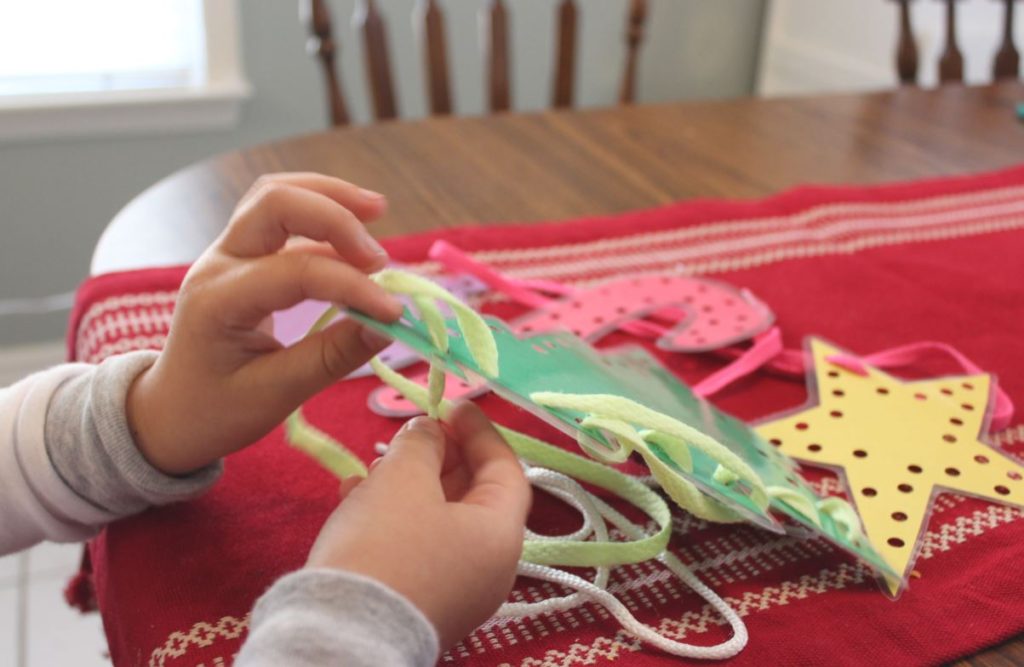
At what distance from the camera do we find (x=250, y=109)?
1.93m

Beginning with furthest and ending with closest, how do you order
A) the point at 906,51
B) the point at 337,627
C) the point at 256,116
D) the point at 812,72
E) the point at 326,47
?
1. the point at 812,72
2. the point at 256,116
3. the point at 906,51
4. the point at 326,47
5. the point at 337,627

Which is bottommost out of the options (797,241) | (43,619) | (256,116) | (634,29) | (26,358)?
(43,619)

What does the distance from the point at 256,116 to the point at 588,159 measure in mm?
1120

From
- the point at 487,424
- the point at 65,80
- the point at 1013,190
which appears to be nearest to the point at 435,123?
the point at 1013,190

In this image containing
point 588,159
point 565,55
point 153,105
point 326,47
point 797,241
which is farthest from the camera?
point 153,105

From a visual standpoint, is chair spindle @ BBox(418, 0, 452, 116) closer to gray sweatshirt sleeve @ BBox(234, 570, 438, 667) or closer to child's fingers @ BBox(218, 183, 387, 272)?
child's fingers @ BBox(218, 183, 387, 272)

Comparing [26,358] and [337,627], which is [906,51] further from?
[26,358]

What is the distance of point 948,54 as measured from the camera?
1.46 meters

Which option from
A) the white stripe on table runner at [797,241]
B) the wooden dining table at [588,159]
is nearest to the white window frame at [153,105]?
the wooden dining table at [588,159]

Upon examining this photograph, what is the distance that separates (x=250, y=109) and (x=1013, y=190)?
4.68ft

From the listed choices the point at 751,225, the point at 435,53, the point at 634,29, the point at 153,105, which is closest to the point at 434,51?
the point at 435,53

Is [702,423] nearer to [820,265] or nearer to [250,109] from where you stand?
[820,265]

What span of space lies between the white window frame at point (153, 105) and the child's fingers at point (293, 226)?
1507 mm

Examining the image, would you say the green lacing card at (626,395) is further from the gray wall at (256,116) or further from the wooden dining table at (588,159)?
the gray wall at (256,116)
